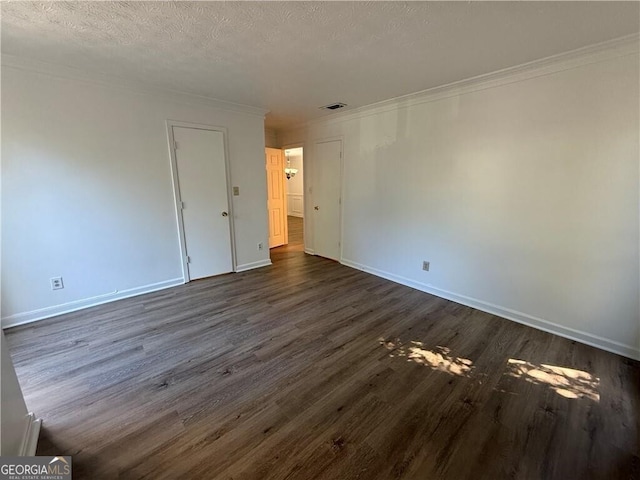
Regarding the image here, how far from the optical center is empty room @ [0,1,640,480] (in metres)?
1.63

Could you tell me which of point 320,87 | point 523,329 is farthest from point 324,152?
point 523,329

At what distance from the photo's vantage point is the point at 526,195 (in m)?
2.71

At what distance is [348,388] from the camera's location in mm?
2004

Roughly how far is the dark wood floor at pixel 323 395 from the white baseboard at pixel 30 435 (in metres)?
0.06

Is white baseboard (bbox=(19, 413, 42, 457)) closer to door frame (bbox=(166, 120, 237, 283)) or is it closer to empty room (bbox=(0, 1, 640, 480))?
empty room (bbox=(0, 1, 640, 480))

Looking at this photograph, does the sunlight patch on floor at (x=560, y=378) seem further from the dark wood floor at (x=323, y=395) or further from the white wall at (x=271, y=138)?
the white wall at (x=271, y=138)

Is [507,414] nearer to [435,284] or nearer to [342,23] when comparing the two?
[435,284]

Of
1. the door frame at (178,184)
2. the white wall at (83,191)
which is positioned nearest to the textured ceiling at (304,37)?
the white wall at (83,191)

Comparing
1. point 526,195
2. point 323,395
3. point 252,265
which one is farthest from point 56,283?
point 526,195

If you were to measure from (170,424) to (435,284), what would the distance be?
308 cm

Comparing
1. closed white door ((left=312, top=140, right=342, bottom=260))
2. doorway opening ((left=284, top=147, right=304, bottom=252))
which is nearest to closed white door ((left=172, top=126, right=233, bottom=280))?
closed white door ((left=312, top=140, right=342, bottom=260))

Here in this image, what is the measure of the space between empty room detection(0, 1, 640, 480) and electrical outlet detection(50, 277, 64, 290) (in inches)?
3.2

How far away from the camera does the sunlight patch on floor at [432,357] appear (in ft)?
7.23

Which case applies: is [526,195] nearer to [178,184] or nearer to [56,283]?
[178,184]
